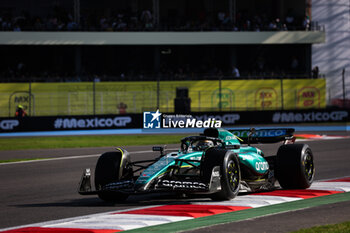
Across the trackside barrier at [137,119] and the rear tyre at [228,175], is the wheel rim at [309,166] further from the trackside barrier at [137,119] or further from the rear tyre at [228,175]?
the trackside barrier at [137,119]

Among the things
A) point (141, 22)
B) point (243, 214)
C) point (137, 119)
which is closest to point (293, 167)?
point (243, 214)

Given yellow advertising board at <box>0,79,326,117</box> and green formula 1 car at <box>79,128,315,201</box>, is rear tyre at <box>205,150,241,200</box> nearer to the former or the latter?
green formula 1 car at <box>79,128,315,201</box>

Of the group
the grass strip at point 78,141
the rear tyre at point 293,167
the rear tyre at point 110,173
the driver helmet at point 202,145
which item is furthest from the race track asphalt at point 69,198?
the grass strip at point 78,141

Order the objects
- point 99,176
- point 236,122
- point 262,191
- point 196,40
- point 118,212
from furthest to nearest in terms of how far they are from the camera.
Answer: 1. point 196,40
2. point 236,122
3. point 262,191
4. point 99,176
5. point 118,212

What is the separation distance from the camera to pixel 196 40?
4103cm

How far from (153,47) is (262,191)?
3243 cm

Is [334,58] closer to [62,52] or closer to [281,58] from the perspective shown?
[281,58]

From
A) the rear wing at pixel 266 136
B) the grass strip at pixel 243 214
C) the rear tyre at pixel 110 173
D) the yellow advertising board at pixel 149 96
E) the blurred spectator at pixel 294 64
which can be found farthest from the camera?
the blurred spectator at pixel 294 64

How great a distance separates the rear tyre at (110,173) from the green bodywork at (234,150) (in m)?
0.79

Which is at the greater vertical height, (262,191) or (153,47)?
(153,47)

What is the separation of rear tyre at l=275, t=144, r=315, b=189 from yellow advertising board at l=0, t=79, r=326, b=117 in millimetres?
19435

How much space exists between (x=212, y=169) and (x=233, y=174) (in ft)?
1.95

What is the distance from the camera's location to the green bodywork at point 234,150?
9.01 m

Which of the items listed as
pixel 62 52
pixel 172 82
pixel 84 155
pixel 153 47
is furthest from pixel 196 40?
pixel 84 155
